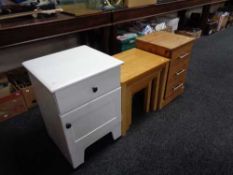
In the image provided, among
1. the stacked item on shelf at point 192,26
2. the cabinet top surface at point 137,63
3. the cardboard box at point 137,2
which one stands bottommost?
the stacked item on shelf at point 192,26

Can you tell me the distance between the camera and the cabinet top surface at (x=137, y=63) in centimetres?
133

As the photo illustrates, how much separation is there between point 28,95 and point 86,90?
944mm

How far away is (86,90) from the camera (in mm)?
1040

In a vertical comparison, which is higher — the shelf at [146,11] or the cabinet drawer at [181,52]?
the shelf at [146,11]

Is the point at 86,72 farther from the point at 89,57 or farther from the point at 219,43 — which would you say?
the point at 219,43

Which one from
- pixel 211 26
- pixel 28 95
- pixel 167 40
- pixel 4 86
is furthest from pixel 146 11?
pixel 211 26

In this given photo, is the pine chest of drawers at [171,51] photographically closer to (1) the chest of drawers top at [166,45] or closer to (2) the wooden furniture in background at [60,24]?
(1) the chest of drawers top at [166,45]

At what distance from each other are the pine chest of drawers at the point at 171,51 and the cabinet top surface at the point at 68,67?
0.58 meters

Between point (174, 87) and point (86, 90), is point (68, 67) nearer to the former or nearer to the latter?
point (86, 90)

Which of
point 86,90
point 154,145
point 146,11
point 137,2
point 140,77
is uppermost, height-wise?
point 137,2

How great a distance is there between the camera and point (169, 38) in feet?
5.61

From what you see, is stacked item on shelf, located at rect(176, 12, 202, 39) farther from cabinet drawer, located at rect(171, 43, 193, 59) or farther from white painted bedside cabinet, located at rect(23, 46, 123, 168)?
white painted bedside cabinet, located at rect(23, 46, 123, 168)

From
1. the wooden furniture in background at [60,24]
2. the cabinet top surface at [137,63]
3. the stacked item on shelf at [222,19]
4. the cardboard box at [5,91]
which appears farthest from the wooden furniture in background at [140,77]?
the stacked item on shelf at [222,19]

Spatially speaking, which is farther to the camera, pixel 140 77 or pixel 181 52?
pixel 181 52
